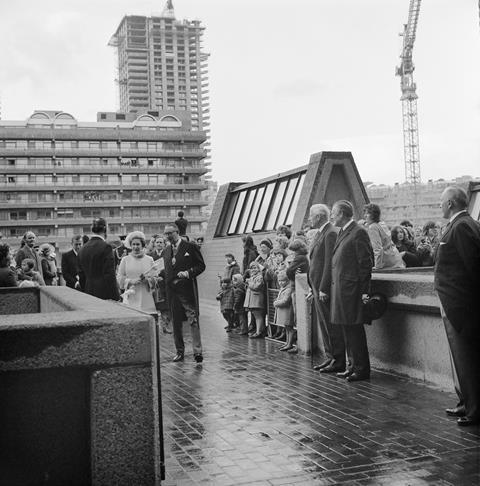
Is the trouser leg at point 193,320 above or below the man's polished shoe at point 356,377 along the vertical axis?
above

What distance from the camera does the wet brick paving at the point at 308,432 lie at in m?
4.68

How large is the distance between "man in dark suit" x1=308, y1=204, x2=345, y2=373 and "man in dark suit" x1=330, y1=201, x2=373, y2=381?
0.35 meters

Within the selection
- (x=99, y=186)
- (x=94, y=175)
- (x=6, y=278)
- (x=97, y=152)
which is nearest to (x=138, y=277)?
(x=6, y=278)

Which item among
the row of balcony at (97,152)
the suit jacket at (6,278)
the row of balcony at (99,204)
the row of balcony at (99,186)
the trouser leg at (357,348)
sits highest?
the row of balcony at (97,152)

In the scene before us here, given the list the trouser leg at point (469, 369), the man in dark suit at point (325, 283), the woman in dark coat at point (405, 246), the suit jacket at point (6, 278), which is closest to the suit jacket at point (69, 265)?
the suit jacket at point (6, 278)

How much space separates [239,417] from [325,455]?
1.48 m

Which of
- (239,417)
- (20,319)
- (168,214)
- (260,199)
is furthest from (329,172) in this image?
(168,214)

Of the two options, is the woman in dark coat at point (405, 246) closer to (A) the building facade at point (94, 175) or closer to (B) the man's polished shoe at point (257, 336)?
(B) the man's polished shoe at point (257, 336)

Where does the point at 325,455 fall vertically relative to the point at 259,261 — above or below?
below

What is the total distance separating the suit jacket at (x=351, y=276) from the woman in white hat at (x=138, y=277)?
3.15 meters

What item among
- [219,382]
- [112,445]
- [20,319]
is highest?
[20,319]

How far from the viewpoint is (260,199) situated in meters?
23.2

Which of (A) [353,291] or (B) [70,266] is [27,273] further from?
(A) [353,291]

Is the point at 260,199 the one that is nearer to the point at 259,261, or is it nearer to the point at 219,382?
the point at 259,261
